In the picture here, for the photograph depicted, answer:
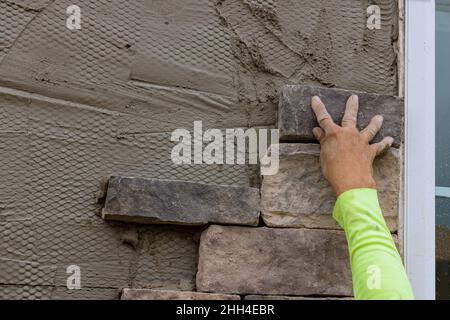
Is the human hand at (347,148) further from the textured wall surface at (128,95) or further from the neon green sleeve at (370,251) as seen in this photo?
the textured wall surface at (128,95)

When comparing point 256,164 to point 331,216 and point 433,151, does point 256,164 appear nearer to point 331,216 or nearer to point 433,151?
point 331,216

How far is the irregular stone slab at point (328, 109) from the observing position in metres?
2.27

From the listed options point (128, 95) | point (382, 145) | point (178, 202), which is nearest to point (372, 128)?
point (382, 145)

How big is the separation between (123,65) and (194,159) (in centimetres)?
41

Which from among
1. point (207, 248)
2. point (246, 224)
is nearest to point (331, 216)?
point (246, 224)

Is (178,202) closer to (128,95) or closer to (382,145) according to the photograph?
(128,95)

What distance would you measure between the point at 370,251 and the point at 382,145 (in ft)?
1.59

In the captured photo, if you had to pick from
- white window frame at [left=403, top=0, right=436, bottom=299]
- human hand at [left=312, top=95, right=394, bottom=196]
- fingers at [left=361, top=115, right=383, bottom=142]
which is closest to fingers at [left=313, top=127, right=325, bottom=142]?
human hand at [left=312, top=95, right=394, bottom=196]

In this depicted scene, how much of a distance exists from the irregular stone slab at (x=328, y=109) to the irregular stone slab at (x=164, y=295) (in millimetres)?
578

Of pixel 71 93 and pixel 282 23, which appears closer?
pixel 71 93

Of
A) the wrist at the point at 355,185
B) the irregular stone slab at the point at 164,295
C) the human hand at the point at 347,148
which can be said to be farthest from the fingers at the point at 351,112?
the irregular stone slab at the point at 164,295

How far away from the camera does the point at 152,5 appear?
2.37 m

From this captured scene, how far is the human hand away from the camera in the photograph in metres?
2.08

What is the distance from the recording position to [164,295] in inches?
85.4
